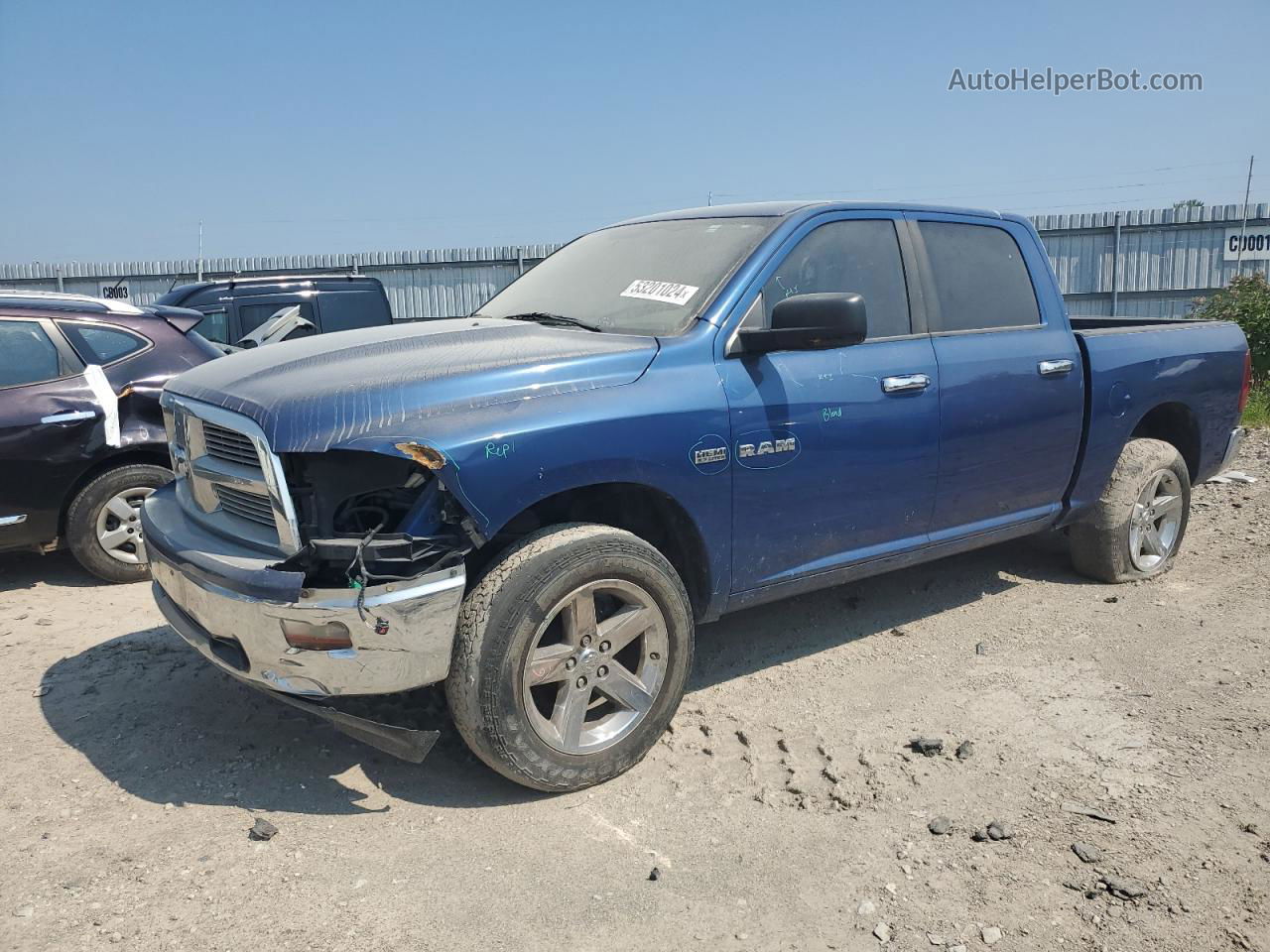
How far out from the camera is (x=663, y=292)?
396cm

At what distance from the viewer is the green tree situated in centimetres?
1151

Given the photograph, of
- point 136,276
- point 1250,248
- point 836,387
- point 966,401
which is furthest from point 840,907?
point 136,276

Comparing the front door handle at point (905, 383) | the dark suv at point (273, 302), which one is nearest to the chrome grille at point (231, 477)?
the front door handle at point (905, 383)

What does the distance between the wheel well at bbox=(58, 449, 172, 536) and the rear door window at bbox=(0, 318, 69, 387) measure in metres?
0.57

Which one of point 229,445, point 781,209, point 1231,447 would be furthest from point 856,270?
point 1231,447

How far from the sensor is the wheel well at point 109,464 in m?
5.59

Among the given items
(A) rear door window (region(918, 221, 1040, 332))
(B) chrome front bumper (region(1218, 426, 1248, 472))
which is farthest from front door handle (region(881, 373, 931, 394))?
(B) chrome front bumper (region(1218, 426, 1248, 472))

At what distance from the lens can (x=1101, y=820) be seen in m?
3.20

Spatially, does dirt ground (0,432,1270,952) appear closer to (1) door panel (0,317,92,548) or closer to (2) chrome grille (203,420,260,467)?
(1) door panel (0,317,92,548)

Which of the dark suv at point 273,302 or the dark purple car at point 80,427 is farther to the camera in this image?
the dark suv at point 273,302

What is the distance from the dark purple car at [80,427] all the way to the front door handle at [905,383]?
4.01m

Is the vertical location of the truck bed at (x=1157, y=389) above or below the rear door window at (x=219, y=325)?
below

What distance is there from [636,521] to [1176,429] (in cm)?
396

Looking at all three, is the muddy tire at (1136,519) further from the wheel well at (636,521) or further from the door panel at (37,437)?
the door panel at (37,437)
